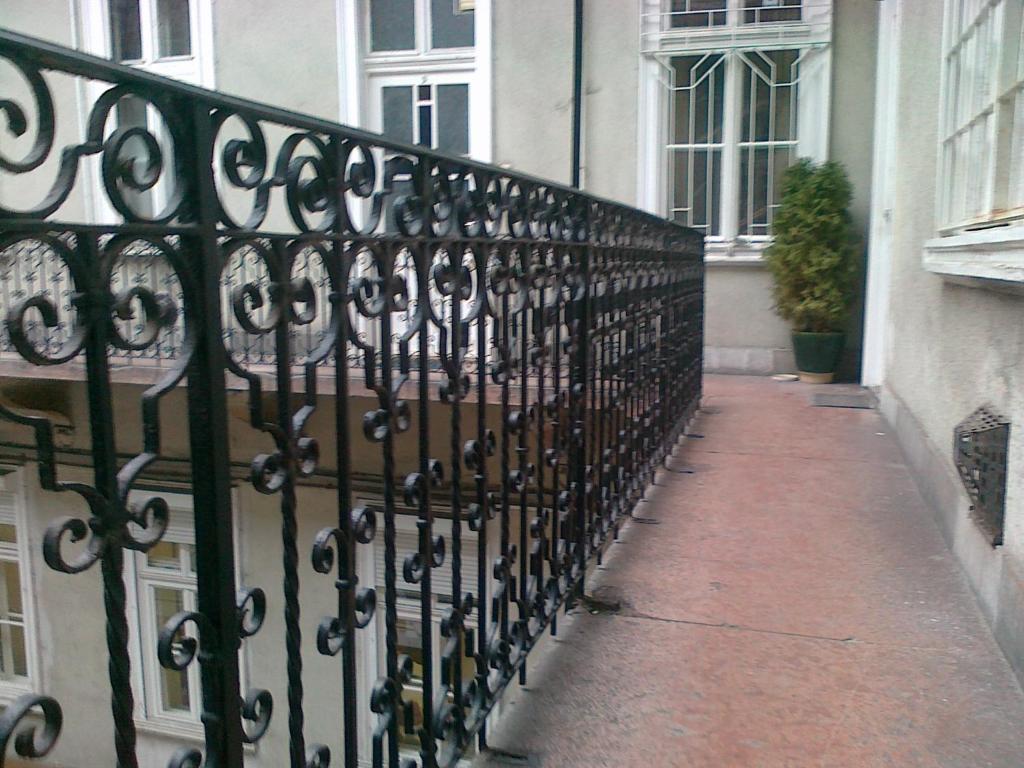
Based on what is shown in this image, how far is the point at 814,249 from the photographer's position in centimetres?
721

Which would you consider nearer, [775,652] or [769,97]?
[775,652]

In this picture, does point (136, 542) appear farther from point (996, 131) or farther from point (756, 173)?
point (756, 173)

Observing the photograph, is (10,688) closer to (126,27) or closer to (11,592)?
(11,592)

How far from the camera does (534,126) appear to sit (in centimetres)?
831

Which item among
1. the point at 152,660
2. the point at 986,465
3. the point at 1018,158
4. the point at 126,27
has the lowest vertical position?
the point at 152,660

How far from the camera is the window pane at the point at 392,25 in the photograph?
872 centimetres

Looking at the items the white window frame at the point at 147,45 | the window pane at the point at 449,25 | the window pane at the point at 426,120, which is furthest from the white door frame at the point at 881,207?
the white window frame at the point at 147,45

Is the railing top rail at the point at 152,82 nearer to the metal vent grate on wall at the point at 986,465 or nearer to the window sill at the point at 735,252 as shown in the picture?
the metal vent grate on wall at the point at 986,465

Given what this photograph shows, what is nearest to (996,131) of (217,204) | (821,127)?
(217,204)

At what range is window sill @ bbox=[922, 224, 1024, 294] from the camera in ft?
7.12

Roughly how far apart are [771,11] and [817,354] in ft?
9.56

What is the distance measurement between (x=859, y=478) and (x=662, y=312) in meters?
1.18

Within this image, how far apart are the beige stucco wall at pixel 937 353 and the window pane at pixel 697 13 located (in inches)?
86.0

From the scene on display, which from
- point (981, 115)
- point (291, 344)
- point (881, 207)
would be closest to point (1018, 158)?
point (981, 115)
